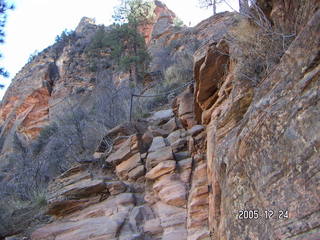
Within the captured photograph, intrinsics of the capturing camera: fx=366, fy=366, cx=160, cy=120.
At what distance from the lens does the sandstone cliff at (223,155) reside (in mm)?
2920

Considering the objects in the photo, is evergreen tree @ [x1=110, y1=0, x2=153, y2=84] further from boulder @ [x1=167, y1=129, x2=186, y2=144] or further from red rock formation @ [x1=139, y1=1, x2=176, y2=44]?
boulder @ [x1=167, y1=129, x2=186, y2=144]

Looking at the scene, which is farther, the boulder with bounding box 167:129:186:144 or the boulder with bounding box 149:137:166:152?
the boulder with bounding box 167:129:186:144

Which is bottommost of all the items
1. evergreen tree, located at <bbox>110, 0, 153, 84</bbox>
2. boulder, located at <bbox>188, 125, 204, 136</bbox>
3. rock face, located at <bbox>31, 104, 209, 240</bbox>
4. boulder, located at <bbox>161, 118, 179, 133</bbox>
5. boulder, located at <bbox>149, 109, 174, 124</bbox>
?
rock face, located at <bbox>31, 104, 209, 240</bbox>

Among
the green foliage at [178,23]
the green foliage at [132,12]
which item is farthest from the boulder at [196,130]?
the green foliage at [178,23]

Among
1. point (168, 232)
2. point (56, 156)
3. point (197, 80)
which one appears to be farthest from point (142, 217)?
point (56, 156)

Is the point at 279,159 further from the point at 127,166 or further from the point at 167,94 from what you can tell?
the point at 167,94

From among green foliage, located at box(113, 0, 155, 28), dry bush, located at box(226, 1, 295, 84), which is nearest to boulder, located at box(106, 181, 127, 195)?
dry bush, located at box(226, 1, 295, 84)

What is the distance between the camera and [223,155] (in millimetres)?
4258

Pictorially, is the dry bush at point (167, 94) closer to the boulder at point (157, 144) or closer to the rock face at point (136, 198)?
the boulder at point (157, 144)

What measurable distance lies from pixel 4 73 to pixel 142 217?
4.56 m

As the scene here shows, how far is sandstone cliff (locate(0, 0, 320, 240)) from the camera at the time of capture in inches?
115

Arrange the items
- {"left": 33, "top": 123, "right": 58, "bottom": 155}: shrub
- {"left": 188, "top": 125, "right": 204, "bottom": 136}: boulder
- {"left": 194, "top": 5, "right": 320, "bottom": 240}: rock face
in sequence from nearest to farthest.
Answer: {"left": 194, "top": 5, "right": 320, "bottom": 240}: rock face < {"left": 188, "top": 125, "right": 204, "bottom": 136}: boulder < {"left": 33, "top": 123, "right": 58, "bottom": 155}: shrub

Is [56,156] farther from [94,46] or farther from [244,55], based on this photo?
[94,46]

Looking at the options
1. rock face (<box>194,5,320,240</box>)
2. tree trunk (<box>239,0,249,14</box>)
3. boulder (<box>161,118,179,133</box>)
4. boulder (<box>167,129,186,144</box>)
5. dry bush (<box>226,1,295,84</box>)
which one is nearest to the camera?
rock face (<box>194,5,320,240</box>)
